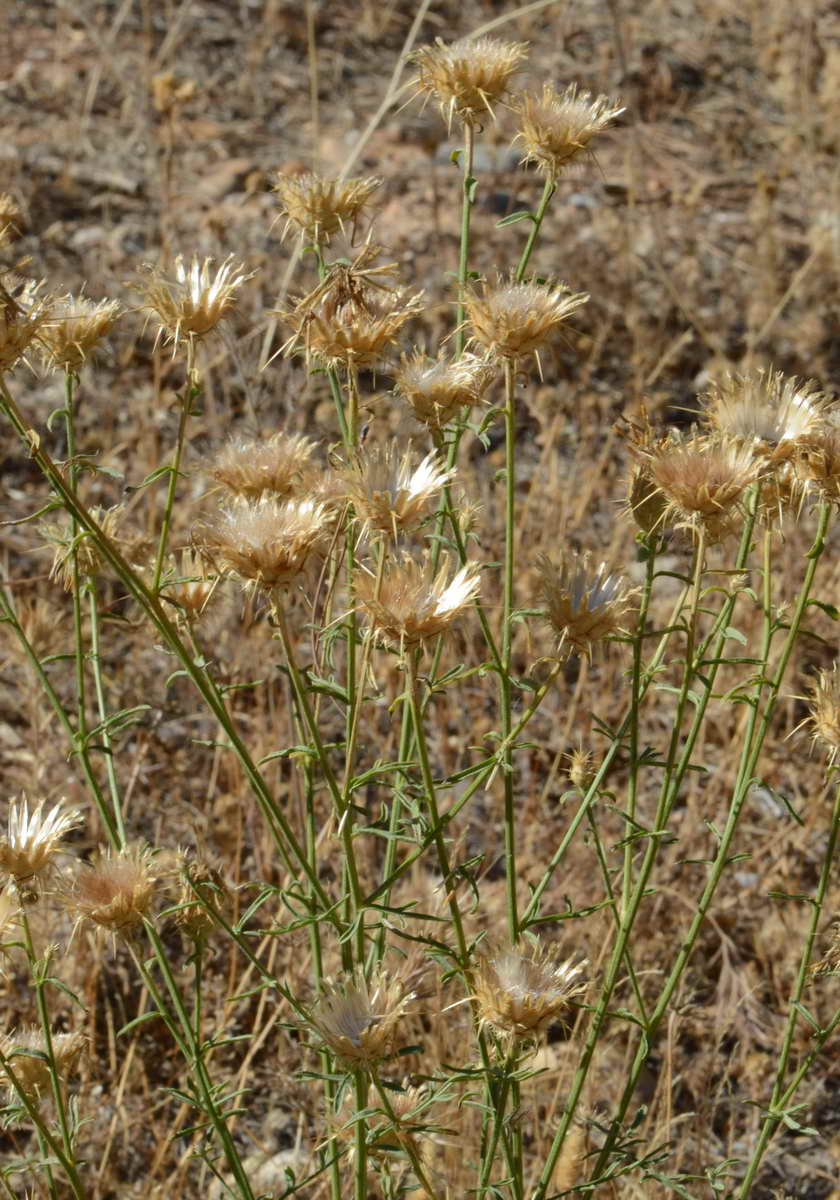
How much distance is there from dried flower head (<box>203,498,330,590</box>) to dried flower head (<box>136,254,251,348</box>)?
221 millimetres

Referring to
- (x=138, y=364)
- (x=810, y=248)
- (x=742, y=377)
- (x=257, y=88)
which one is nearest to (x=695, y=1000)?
(x=742, y=377)

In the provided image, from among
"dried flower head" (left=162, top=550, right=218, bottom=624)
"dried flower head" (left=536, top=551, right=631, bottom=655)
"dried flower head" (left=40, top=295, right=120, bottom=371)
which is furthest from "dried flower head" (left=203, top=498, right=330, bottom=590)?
"dried flower head" (left=40, top=295, right=120, bottom=371)

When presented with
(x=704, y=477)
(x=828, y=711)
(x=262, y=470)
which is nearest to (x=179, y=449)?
(x=262, y=470)

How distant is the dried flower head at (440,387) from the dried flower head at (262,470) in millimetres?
125

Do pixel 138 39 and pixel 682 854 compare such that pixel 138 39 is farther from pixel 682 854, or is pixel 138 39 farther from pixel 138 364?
pixel 682 854

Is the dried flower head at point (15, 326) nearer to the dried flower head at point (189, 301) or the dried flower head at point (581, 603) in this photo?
the dried flower head at point (189, 301)

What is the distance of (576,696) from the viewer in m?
2.73

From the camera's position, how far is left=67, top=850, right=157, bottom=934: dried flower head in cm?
139

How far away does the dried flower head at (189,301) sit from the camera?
1343mm

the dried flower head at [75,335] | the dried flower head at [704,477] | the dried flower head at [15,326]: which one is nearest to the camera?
the dried flower head at [15,326]

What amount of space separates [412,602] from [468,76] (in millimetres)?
743

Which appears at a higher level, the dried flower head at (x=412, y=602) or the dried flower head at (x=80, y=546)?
the dried flower head at (x=412, y=602)

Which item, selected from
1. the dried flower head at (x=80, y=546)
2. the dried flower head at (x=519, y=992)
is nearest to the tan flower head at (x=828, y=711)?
the dried flower head at (x=519, y=992)

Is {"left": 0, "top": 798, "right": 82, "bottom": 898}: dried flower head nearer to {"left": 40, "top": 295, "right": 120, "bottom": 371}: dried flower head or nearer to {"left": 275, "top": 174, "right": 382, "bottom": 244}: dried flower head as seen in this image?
{"left": 40, "top": 295, "right": 120, "bottom": 371}: dried flower head
